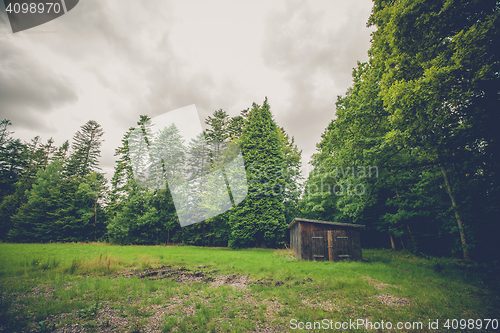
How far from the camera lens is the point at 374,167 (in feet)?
39.4

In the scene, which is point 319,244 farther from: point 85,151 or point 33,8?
point 85,151

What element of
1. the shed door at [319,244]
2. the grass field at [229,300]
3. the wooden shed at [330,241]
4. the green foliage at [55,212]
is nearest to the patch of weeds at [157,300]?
the grass field at [229,300]

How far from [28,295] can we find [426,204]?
22.4 m

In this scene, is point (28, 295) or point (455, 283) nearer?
point (28, 295)

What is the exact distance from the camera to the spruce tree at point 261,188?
21562 millimetres

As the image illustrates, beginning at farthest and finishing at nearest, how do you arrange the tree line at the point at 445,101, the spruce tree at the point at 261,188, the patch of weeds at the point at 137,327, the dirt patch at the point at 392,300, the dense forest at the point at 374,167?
the spruce tree at the point at 261,188, the dense forest at the point at 374,167, the tree line at the point at 445,101, the dirt patch at the point at 392,300, the patch of weeds at the point at 137,327

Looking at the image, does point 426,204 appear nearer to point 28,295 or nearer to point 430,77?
point 430,77

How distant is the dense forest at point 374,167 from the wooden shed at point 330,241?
2.35 m

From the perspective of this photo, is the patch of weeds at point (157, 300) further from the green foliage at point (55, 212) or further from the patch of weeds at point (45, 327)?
the green foliage at point (55, 212)

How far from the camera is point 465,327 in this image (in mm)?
4316

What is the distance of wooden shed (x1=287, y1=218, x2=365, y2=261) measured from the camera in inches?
543

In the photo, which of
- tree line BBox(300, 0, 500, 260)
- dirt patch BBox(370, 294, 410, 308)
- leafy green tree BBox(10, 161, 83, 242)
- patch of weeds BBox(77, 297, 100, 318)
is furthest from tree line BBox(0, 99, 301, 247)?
patch of weeds BBox(77, 297, 100, 318)

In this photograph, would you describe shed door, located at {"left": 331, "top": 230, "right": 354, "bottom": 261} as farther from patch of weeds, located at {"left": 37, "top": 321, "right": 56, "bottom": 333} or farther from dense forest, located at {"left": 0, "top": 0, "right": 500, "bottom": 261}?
patch of weeds, located at {"left": 37, "top": 321, "right": 56, "bottom": 333}

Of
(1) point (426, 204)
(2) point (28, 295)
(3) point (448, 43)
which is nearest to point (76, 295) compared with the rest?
(2) point (28, 295)
